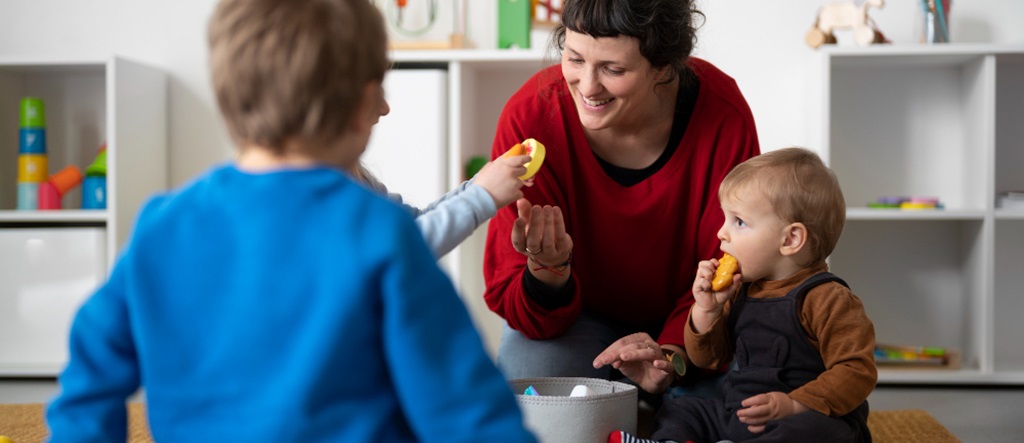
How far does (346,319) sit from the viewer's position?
2.44 feet

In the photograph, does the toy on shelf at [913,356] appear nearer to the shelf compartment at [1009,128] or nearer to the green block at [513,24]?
the shelf compartment at [1009,128]

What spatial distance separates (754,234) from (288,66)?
0.88 metres

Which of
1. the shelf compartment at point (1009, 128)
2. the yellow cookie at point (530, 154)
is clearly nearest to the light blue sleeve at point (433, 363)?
the yellow cookie at point (530, 154)

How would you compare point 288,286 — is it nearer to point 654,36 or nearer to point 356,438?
point 356,438

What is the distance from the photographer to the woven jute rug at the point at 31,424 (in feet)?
6.42

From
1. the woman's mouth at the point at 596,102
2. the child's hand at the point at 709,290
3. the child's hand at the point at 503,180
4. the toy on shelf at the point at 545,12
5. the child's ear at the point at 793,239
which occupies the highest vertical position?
the toy on shelf at the point at 545,12

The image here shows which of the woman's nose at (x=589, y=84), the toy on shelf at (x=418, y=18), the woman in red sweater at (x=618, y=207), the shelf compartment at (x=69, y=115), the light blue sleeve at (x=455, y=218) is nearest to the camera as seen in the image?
the light blue sleeve at (x=455, y=218)

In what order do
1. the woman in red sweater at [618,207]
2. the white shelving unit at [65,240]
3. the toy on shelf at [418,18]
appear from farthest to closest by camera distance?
1. the toy on shelf at [418,18]
2. the white shelving unit at [65,240]
3. the woman in red sweater at [618,207]

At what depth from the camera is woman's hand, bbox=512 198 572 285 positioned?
1458 millimetres

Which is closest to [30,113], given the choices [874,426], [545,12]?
[545,12]

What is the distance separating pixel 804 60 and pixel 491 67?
873mm

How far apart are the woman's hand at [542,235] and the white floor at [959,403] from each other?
3.21ft

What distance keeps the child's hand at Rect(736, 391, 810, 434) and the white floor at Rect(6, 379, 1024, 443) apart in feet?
2.59

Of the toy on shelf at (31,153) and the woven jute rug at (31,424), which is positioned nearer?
the woven jute rug at (31,424)
